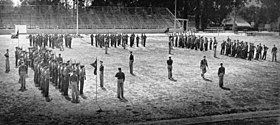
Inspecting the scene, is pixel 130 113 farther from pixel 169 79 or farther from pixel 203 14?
pixel 203 14

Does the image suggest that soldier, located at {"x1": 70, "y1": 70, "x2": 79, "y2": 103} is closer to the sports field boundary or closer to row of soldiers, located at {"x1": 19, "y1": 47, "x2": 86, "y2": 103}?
row of soldiers, located at {"x1": 19, "y1": 47, "x2": 86, "y2": 103}

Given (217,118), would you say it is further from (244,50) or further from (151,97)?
(244,50)

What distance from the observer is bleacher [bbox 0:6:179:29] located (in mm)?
51156

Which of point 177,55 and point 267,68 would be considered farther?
point 177,55

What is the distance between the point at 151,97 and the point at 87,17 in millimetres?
43620

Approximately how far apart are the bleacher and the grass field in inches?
1218

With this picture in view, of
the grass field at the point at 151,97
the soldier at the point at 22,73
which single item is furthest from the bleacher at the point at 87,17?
the soldier at the point at 22,73

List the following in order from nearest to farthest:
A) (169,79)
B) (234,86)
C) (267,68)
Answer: (234,86) → (169,79) → (267,68)

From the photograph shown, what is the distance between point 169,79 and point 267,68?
814 cm

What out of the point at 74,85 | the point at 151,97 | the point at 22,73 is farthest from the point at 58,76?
the point at 151,97

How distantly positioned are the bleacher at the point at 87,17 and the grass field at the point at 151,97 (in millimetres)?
30932

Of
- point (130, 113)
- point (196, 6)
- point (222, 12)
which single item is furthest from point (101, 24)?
point (130, 113)

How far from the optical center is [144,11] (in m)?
60.8

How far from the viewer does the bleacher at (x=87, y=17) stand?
168 feet
